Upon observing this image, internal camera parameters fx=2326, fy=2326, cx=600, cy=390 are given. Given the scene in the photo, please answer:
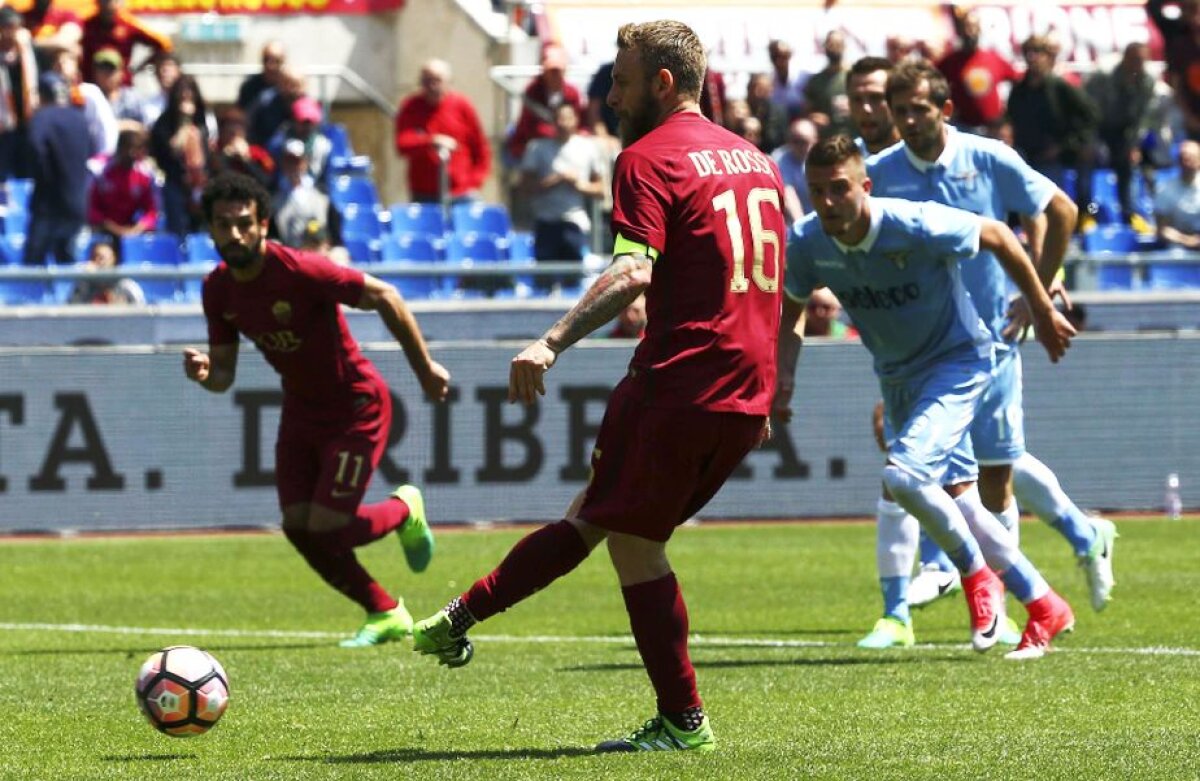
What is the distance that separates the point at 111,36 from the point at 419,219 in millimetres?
3725

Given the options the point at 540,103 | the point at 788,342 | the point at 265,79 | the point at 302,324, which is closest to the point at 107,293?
the point at 265,79

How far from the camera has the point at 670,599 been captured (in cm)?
719

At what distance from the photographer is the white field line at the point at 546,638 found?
10102mm

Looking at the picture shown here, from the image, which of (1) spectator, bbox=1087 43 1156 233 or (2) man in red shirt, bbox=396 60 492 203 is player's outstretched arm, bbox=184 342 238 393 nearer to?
(2) man in red shirt, bbox=396 60 492 203

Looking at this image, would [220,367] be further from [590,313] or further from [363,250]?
[363,250]

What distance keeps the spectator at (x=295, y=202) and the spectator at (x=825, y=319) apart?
4303 mm

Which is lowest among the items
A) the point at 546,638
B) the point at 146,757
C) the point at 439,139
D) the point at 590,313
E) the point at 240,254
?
the point at 546,638

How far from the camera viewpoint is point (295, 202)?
20000 millimetres

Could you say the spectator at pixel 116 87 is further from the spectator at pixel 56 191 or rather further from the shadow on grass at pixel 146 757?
the shadow on grass at pixel 146 757

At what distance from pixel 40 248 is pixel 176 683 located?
12834mm

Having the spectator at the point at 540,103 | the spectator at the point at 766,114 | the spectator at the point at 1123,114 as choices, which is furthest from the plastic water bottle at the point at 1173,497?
the spectator at the point at 540,103

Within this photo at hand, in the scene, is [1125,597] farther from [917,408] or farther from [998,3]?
[998,3]

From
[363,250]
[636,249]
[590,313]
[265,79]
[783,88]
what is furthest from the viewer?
[783,88]

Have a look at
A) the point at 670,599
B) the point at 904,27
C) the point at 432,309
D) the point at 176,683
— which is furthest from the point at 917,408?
the point at 904,27
